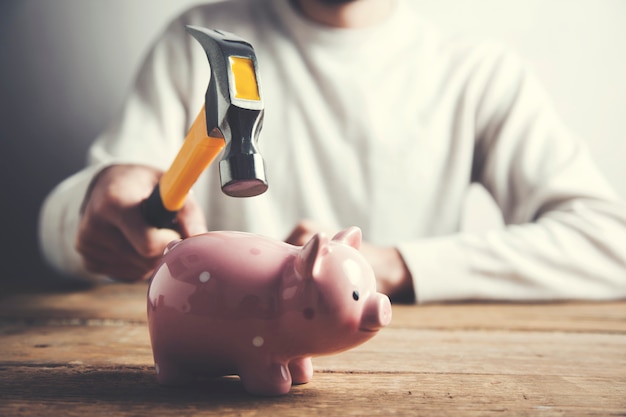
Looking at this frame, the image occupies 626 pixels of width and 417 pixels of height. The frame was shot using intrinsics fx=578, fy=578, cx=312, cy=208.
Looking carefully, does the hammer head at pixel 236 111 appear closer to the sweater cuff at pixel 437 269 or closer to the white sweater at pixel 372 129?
the sweater cuff at pixel 437 269

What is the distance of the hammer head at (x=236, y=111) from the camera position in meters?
0.41

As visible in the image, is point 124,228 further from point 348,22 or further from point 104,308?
point 348,22

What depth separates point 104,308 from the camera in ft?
2.92

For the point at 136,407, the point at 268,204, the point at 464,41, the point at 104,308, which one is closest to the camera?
the point at 136,407

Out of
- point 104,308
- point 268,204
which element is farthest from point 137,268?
point 268,204

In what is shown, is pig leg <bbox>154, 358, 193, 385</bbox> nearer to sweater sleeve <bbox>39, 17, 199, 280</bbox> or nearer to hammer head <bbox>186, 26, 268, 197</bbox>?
hammer head <bbox>186, 26, 268, 197</bbox>

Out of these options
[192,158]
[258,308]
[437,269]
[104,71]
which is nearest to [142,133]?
[104,71]

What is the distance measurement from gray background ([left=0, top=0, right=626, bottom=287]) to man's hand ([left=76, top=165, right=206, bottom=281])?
2.32ft

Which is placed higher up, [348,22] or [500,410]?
[348,22]

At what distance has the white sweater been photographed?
1279 millimetres

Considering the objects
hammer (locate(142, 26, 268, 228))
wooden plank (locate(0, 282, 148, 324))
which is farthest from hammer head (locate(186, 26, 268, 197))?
wooden plank (locate(0, 282, 148, 324))

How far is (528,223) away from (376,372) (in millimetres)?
805

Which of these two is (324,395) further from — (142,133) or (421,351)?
(142,133)

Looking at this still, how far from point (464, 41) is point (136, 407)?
1292 millimetres
